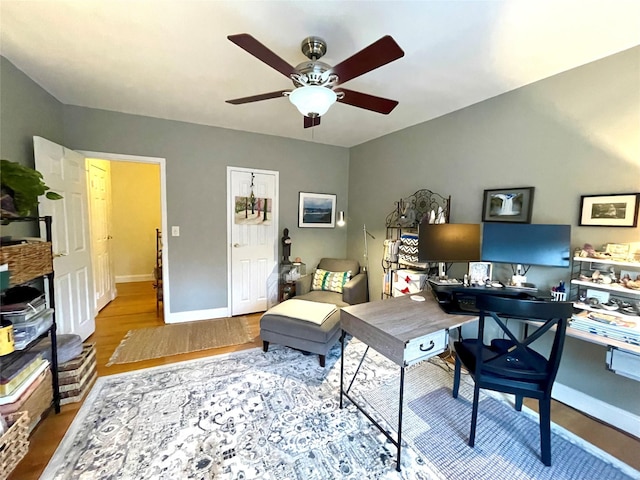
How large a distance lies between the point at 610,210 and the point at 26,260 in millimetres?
3674

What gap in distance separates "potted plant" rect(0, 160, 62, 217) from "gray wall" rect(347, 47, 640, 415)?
3.28m

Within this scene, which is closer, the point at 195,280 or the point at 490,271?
the point at 490,271

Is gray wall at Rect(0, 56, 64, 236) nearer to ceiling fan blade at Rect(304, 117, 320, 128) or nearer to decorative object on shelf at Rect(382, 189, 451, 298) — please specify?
ceiling fan blade at Rect(304, 117, 320, 128)

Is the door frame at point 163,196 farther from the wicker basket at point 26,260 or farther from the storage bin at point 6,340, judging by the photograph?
the storage bin at point 6,340

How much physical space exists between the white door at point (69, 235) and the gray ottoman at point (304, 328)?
1862mm

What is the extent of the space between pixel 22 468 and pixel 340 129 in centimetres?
377

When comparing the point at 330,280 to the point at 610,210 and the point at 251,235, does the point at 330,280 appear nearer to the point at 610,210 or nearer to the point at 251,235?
the point at 251,235

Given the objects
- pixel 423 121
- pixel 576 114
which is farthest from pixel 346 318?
pixel 423 121

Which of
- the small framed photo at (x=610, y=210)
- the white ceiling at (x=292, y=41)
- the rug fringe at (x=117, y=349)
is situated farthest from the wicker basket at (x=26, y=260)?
the small framed photo at (x=610, y=210)

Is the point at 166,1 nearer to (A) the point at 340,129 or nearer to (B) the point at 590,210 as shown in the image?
(A) the point at 340,129

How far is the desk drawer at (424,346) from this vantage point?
148 cm

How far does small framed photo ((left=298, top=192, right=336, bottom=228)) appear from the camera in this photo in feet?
13.4

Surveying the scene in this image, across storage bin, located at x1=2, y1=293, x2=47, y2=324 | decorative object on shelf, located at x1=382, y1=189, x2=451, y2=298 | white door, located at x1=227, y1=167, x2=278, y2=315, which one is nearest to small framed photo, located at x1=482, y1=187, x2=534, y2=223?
decorative object on shelf, located at x1=382, y1=189, x2=451, y2=298

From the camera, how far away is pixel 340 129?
11.3 ft
